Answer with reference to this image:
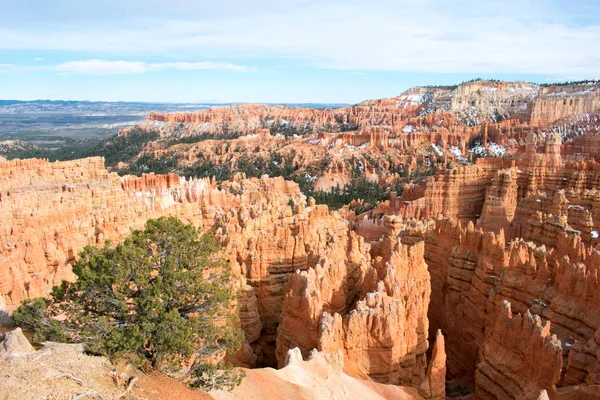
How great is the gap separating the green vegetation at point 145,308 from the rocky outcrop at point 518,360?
7.75 metres

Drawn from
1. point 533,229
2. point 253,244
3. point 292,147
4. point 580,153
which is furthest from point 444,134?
point 253,244

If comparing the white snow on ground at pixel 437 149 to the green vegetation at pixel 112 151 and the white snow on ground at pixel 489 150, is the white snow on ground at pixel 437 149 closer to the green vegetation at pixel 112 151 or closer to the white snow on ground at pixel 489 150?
the white snow on ground at pixel 489 150

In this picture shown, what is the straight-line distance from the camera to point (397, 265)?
17922 mm

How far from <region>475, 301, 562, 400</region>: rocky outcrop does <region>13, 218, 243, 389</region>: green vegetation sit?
775 centimetres

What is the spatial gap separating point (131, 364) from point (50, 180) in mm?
31736

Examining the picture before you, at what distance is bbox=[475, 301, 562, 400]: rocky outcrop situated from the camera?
39.2 feet

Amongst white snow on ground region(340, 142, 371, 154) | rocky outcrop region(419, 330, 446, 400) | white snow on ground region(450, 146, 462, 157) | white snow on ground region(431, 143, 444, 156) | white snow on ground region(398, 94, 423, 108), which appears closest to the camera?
rocky outcrop region(419, 330, 446, 400)

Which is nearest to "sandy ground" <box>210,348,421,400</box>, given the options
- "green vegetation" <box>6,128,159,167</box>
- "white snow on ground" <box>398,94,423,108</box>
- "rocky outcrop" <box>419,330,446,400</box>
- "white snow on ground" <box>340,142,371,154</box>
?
"rocky outcrop" <box>419,330,446,400</box>

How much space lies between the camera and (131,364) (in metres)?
9.10

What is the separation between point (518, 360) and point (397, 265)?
5709mm

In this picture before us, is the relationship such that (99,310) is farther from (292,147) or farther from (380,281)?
(292,147)

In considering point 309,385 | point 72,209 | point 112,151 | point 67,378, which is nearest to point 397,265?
point 309,385

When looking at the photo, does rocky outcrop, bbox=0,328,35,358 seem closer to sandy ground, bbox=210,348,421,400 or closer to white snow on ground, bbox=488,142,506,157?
sandy ground, bbox=210,348,421,400

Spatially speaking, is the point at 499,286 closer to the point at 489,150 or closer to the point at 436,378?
the point at 436,378
